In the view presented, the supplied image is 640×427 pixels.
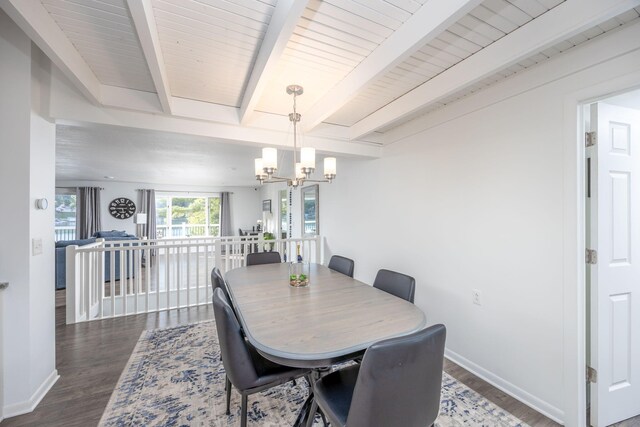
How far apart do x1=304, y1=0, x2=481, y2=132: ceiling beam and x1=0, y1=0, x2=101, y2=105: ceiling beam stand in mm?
1740

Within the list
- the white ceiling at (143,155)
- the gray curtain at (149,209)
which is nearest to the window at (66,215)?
the white ceiling at (143,155)

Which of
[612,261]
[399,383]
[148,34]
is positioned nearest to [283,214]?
[148,34]

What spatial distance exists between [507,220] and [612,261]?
61 cm

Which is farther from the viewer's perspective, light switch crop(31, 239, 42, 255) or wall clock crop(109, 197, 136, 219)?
wall clock crop(109, 197, 136, 219)

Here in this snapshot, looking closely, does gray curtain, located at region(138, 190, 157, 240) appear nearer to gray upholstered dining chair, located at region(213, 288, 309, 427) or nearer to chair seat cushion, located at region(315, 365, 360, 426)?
gray upholstered dining chair, located at region(213, 288, 309, 427)

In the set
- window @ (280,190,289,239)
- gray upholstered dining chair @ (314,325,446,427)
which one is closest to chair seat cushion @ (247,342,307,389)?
gray upholstered dining chair @ (314,325,446,427)

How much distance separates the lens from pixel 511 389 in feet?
6.46

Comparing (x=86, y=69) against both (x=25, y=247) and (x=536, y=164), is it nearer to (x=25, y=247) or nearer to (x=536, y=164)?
(x=25, y=247)

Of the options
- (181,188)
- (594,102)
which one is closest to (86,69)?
(594,102)

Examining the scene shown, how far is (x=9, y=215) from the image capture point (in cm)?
171

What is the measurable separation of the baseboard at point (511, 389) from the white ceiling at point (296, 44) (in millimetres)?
2218

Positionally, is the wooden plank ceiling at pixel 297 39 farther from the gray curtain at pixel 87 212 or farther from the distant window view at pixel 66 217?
the distant window view at pixel 66 217

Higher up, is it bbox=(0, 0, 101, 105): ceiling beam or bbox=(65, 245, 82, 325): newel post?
bbox=(0, 0, 101, 105): ceiling beam

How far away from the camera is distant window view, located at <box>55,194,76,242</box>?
23.9ft
